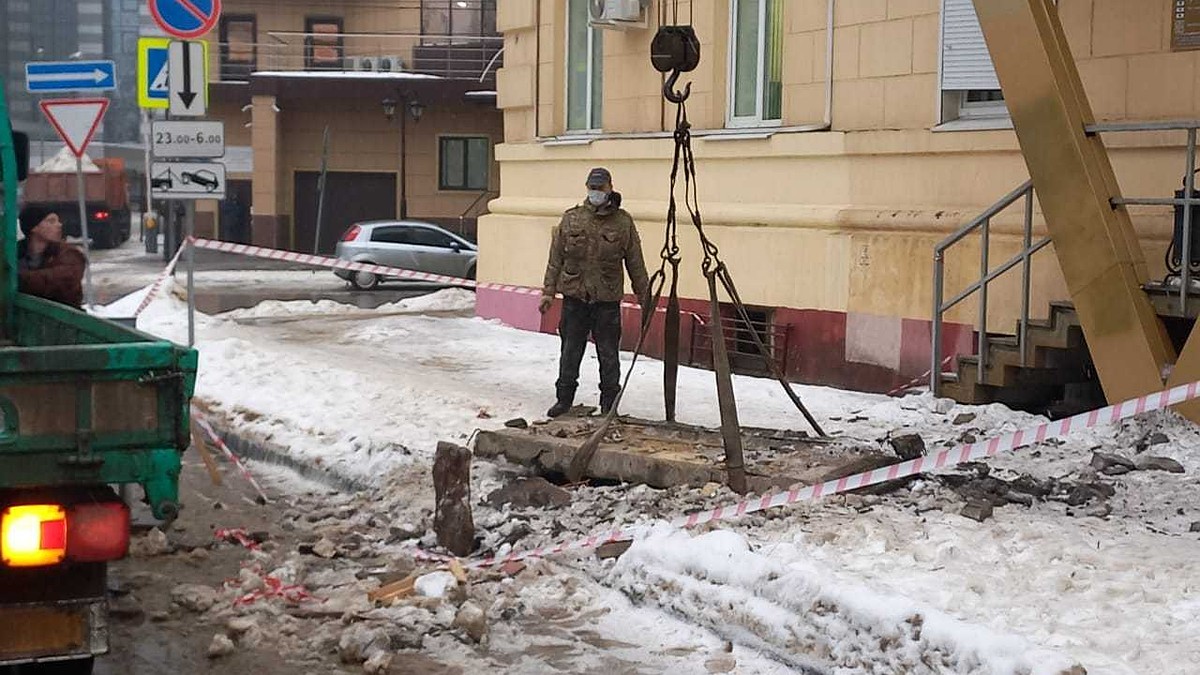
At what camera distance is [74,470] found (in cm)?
491

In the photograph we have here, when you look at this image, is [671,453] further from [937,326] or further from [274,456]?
[274,456]

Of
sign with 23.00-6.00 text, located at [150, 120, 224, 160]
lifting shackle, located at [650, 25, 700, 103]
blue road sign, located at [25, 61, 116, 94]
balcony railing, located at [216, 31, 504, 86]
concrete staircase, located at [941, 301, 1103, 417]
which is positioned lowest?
concrete staircase, located at [941, 301, 1103, 417]

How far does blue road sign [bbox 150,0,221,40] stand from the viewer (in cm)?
1380

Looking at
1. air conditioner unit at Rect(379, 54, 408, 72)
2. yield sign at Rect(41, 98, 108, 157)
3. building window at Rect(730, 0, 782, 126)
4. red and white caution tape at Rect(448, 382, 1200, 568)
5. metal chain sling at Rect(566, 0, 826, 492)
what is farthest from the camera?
air conditioner unit at Rect(379, 54, 408, 72)

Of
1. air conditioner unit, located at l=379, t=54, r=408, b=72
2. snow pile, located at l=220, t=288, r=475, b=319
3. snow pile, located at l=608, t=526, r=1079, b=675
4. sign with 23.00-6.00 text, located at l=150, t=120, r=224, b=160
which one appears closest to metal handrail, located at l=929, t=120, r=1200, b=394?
snow pile, located at l=608, t=526, r=1079, b=675

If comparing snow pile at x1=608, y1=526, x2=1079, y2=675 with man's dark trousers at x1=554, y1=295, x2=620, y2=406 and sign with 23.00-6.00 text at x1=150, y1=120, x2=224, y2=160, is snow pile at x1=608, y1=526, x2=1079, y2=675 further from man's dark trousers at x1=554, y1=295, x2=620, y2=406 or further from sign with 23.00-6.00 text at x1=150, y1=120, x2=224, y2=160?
sign with 23.00-6.00 text at x1=150, y1=120, x2=224, y2=160

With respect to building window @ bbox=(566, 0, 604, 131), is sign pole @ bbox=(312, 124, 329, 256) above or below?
below

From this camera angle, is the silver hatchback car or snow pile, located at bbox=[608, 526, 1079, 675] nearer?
snow pile, located at bbox=[608, 526, 1079, 675]

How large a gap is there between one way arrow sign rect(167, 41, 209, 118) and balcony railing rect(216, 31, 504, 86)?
78.1 ft

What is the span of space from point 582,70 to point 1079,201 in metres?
8.65

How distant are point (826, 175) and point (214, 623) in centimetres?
792

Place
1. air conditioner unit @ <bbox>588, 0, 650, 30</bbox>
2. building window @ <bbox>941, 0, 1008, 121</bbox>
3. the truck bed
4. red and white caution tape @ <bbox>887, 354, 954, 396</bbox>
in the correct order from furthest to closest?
air conditioner unit @ <bbox>588, 0, 650, 30</bbox> < red and white caution tape @ <bbox>887, 354, 954, 396</bbox> < building window @ <bbox>941, 0, 1008, 121</bbox> < the truck bed

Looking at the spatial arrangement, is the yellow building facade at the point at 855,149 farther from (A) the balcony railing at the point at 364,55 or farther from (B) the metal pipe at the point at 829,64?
(A) the balcony railing at the point at 364,55

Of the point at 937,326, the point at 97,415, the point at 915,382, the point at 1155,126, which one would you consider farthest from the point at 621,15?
the point at 97,415
